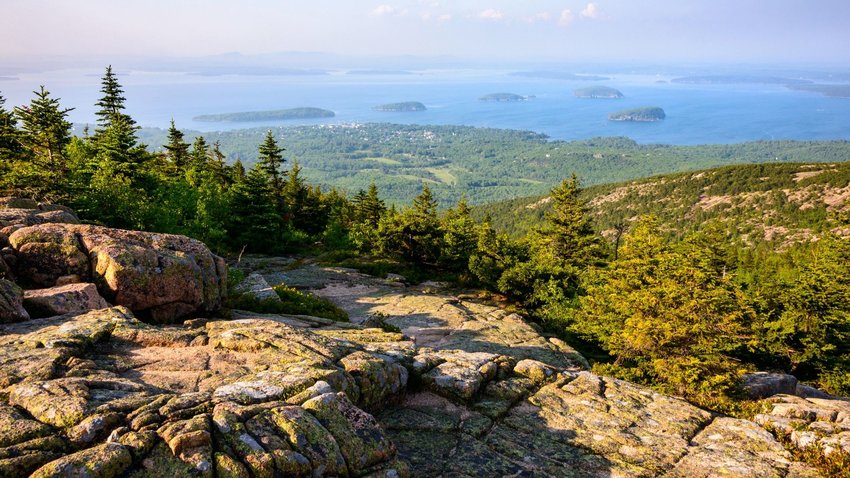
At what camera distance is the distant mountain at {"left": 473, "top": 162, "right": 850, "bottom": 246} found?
118 m

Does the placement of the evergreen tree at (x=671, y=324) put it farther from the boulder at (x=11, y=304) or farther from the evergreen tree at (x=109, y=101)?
the evergreen tree at (x=109, y=101)

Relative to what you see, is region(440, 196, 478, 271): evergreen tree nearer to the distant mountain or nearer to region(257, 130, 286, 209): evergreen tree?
region(257, 130, 286, 209): evergreen tree

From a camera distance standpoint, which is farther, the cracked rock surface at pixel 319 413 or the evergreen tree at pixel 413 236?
the evergreen tree at pixel 413 236

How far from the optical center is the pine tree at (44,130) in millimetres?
33969

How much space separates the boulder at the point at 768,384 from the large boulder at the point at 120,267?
2288cm

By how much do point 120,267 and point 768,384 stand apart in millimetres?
27223

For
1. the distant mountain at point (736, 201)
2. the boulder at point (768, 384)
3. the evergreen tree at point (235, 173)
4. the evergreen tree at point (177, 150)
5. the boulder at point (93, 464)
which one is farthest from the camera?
the distant mountain at point (736, 201)

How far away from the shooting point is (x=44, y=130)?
38.3m

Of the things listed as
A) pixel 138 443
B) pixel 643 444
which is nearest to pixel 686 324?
pixel 643 444

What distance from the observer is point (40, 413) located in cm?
700

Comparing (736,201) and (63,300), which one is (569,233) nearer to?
(63,300)

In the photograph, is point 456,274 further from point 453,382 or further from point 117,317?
point 117,317

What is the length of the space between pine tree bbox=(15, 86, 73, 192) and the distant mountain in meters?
95.1

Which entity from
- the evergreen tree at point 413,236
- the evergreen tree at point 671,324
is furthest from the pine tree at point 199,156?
the evergreen tree at point 671,324
